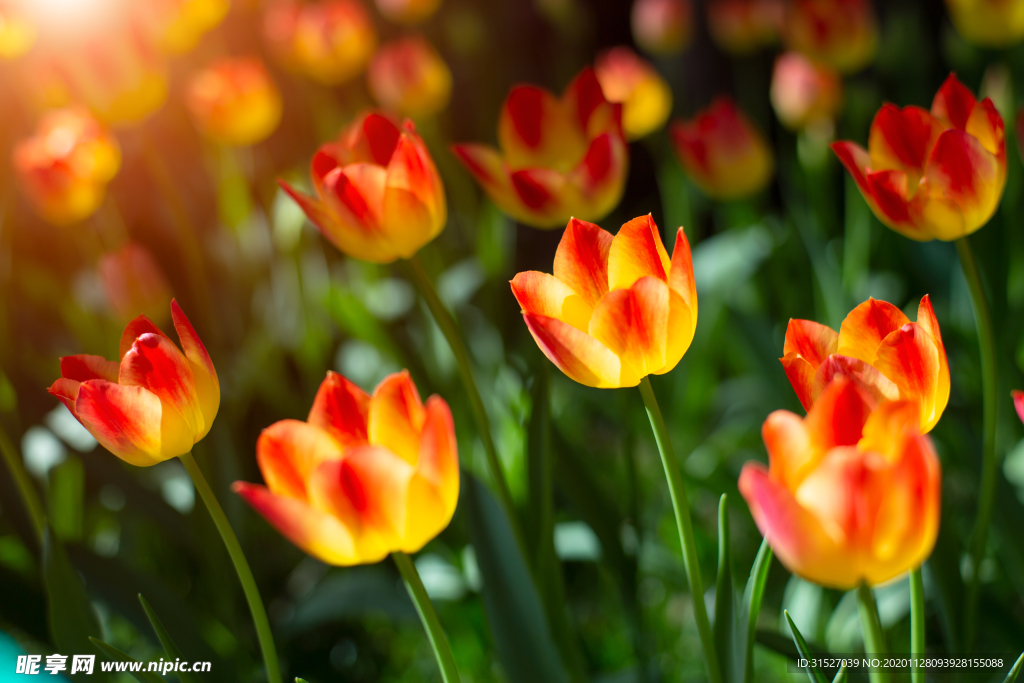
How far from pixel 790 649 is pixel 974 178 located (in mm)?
335

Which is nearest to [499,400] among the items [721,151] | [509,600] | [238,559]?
[721,151]

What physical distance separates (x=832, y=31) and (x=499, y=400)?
713mm

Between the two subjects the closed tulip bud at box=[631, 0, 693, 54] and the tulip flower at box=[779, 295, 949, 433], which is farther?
the closed tulip bud at box=[631, 0, 693, 54]

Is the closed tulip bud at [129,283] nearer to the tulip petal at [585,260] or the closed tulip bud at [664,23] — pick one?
the tulip petal at [585,260]

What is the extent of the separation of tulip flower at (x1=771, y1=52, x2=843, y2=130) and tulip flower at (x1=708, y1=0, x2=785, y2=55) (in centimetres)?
31

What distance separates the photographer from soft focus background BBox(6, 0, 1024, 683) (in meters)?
0.70

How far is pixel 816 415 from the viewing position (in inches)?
11.4

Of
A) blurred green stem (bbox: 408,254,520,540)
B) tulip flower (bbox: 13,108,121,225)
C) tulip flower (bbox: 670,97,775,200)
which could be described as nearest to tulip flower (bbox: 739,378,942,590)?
blurred green stem (bbox: 408,254,520,540)

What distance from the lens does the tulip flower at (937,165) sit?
17.2 inches

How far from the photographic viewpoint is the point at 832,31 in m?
1.08

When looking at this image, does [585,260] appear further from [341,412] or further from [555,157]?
[555,157]

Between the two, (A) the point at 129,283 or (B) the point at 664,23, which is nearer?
(A) the point at 129,283

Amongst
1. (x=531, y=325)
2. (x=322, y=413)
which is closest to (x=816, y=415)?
(x=531, y=325)

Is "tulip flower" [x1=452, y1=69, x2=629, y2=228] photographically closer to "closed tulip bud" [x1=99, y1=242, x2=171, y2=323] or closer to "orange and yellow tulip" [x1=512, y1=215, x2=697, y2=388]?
"orange and yellow tulip" [x1=512, y1=215, x2=697, y2=388]
